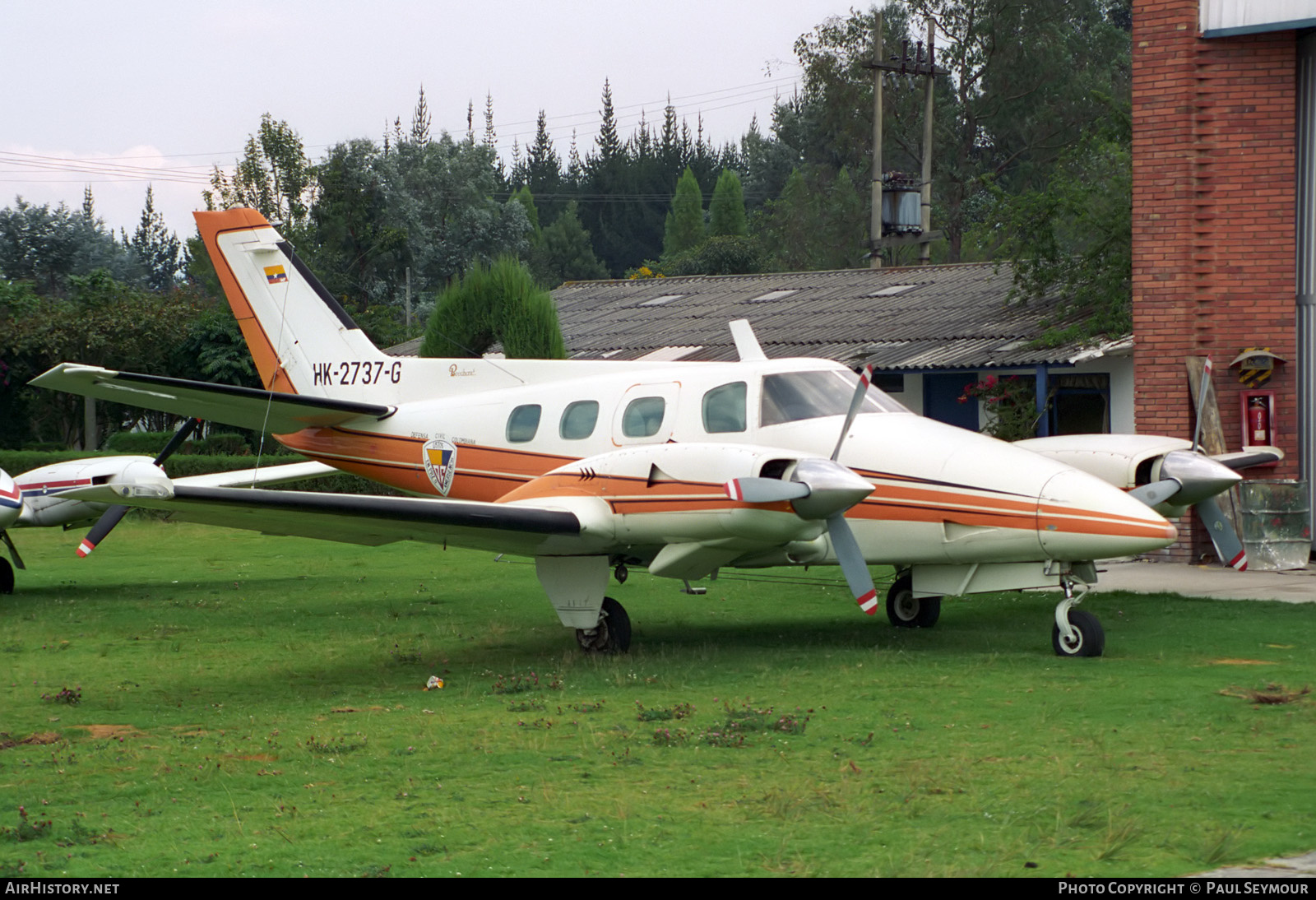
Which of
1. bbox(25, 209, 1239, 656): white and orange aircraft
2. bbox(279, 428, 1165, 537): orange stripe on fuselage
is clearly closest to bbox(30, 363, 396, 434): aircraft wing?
bbox(25, 209, 1239, 656): white and orange aircraft

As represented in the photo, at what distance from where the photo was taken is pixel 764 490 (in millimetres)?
10070

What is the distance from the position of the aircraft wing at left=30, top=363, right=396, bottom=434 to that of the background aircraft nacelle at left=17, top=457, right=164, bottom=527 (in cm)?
284

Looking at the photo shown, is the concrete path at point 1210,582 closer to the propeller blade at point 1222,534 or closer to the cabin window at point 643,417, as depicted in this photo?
the propeller blade at point 1222,534

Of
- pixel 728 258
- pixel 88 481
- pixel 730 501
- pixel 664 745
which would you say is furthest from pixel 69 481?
pixel 728 258

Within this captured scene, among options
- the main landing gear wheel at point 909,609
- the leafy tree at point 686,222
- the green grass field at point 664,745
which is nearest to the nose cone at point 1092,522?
the green grass field at point 664,745

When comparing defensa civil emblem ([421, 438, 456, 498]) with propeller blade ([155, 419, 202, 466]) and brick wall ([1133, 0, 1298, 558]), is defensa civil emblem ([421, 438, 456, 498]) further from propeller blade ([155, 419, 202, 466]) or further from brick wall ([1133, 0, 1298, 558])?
brick wall ([1133, 0, 1298, 558])

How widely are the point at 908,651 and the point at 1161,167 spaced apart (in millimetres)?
9068

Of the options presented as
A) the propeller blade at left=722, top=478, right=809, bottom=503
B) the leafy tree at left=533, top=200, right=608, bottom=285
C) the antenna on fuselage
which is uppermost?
the leafy tree at left=533, top=200, right=608, bottom=285

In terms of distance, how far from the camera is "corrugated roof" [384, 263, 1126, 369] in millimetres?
23984

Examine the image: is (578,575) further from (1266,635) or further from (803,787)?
(1266,635)

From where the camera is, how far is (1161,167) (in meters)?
17.4

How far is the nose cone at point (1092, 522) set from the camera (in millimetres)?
10148

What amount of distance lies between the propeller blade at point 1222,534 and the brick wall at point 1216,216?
192 inches
